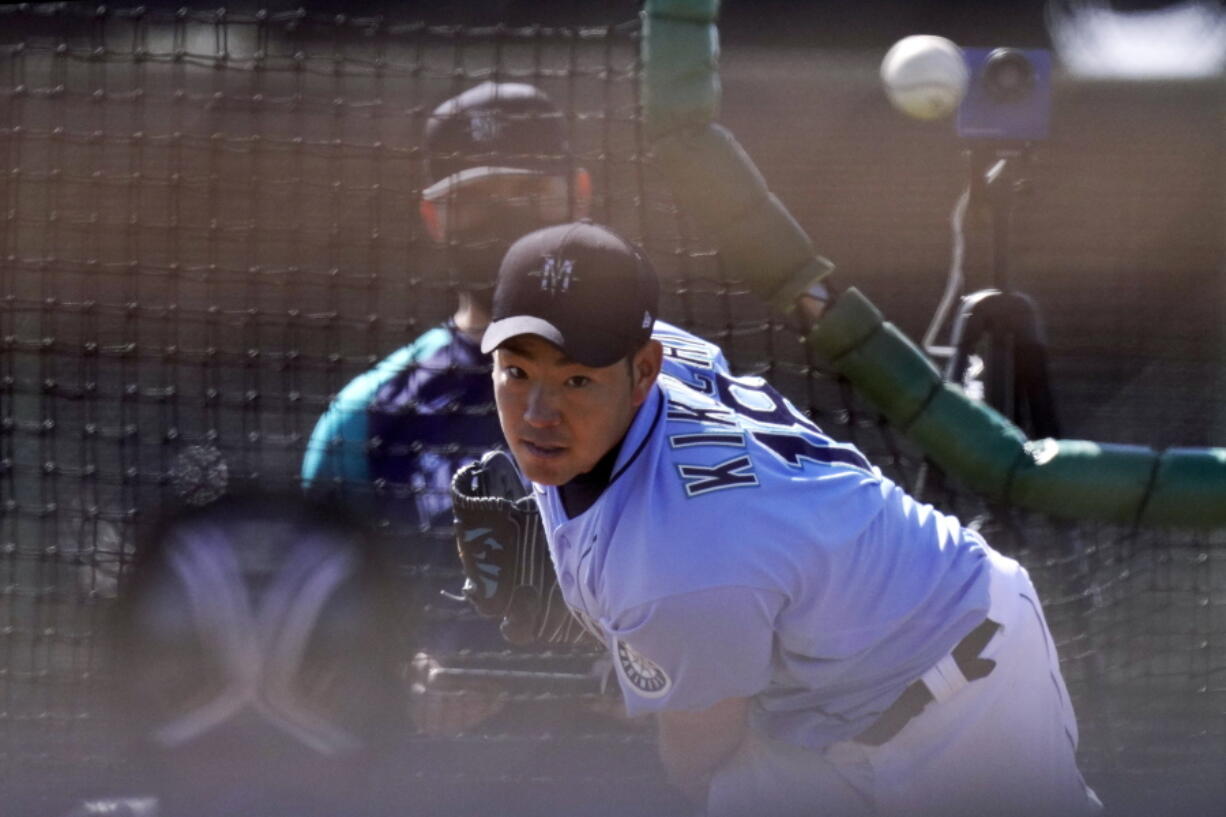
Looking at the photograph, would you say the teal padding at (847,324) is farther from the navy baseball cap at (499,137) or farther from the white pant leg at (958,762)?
the navy baseball cap at (499,137)

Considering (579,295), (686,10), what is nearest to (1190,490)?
(579,295)

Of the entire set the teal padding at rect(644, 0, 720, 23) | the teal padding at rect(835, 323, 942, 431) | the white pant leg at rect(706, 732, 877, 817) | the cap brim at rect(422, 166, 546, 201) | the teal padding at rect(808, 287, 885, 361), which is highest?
the teal padding at rect(644, 0, 720, 23)

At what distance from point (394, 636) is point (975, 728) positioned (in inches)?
50.6

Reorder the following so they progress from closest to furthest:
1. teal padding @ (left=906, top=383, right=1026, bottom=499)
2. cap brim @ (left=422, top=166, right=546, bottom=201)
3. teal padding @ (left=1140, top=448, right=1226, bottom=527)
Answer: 1. teal padding @ (left=1140, top=448, right=1226, bottom=527)
2. teal padding @ (left=906, top=383, right=1026, bottom=499)
3. cap brim @ (left=422, top=166, right=546, bottom=201)

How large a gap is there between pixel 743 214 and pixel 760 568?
25.8 inches

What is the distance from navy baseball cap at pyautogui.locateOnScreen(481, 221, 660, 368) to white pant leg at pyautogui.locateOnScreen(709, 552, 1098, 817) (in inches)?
27.5

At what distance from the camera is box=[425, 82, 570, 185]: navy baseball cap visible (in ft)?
10.3

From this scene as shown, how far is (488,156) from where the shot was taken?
3.13 m

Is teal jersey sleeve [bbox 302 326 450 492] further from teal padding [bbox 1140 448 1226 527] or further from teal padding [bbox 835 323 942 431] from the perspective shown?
teal padding [bbox 1140 448 1226 527]

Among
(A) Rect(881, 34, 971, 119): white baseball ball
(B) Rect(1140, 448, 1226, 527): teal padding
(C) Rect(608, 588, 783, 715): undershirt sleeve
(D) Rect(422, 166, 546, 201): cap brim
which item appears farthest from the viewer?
(D) Rect(422, 166, 546, 201): cap brim

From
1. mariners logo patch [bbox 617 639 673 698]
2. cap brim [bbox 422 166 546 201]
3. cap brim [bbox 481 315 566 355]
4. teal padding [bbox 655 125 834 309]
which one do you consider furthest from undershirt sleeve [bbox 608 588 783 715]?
cap brim [bbox 422 166 546 201]

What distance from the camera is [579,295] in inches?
78.6

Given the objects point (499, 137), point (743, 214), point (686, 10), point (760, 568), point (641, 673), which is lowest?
point (641, 673)

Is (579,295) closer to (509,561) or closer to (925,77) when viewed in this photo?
(509,561)
